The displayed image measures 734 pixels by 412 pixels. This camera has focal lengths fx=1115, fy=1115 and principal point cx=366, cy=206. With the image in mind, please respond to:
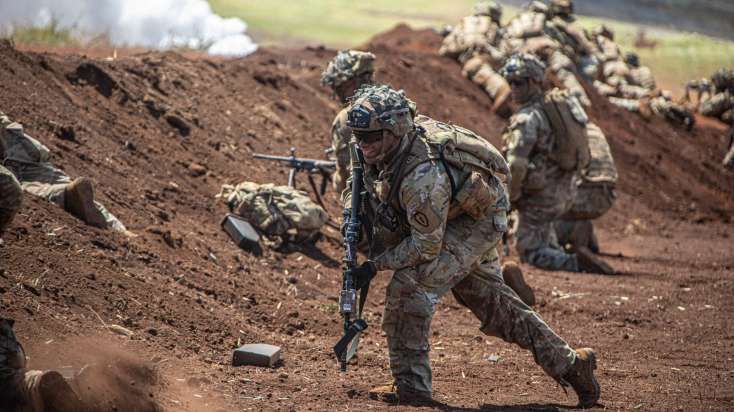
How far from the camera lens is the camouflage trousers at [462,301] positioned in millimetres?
6180

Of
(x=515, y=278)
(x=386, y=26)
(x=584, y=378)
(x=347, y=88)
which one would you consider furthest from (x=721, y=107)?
(x=584, y=378)

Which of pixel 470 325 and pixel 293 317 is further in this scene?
pixel 470 325

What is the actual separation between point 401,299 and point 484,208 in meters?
0.71

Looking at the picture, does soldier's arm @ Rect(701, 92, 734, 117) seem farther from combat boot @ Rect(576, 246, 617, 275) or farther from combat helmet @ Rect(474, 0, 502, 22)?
combat boot @ Rect(576, 246, 617, 275)

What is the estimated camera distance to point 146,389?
589cm

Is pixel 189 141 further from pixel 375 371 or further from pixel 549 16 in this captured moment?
pixel 549 16

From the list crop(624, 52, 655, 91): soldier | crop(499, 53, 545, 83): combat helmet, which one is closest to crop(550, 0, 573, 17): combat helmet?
crop(624, 52, 655, 91): soldier

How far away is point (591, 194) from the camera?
12945 mm

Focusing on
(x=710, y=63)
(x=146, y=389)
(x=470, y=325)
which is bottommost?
(x=710, y=63)

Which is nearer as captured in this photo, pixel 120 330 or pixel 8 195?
pixel 8 195

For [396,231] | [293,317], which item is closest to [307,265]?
[293,317]

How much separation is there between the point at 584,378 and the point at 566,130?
5445 mm

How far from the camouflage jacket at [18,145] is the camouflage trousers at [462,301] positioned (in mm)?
3819

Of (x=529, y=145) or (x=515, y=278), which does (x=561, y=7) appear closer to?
(x=529, y=145)
